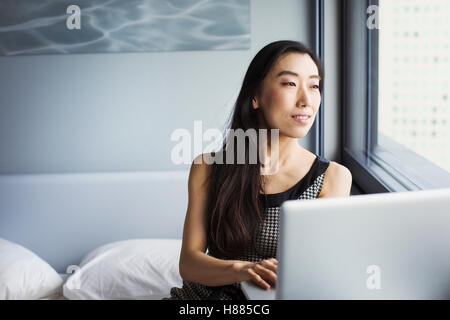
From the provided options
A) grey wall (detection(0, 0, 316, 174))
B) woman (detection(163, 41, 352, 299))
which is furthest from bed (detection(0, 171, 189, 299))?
woman (detection(163, 41, 352, 299))

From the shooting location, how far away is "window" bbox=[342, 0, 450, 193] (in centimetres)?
167

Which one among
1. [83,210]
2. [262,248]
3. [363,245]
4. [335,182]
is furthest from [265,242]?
[83,210]

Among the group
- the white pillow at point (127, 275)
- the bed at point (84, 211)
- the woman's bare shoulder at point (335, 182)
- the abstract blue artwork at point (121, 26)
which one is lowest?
the white pillow at point (127, 275)

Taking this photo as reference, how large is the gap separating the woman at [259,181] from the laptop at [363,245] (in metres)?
Answer: 0.40

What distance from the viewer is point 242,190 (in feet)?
4.13

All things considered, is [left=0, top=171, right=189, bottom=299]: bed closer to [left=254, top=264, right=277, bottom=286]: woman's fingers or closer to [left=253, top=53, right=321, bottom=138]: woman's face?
[left=253, top=53, right=321, bottom=138]: woman's face

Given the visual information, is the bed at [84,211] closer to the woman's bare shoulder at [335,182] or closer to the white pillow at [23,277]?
the white pillow at [23,277]

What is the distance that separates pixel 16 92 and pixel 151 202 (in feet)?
2.91

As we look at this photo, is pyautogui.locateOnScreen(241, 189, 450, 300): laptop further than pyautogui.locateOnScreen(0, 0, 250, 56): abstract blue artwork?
No

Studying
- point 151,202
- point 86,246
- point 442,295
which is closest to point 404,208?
point 442,295

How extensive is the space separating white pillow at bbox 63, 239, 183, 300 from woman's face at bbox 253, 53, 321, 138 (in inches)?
41.2

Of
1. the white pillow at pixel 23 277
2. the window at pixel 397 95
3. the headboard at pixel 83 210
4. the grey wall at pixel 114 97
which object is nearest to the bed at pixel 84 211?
the headboard at pixel 83 210

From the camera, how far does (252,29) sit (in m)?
2.55

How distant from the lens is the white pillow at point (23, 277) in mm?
1973
